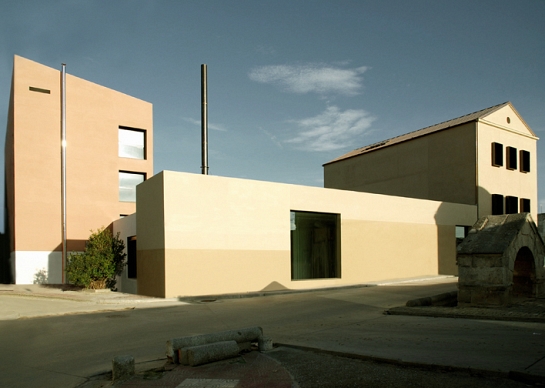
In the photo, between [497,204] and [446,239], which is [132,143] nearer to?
[446,239]

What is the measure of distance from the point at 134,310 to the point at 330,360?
9113 mm

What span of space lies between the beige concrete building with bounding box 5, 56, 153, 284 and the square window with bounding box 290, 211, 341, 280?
44.2 ft

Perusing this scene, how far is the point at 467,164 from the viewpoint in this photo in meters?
28.4

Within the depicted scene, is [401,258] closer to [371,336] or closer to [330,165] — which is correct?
[330,165]

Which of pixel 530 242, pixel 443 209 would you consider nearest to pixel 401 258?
pixel 443 209

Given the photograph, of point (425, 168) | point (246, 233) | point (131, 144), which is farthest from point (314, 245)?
point (131, 144)

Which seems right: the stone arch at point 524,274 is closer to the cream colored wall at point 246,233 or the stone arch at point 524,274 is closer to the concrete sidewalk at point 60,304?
the cream colored wall at point 246,233

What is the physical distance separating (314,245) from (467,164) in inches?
482

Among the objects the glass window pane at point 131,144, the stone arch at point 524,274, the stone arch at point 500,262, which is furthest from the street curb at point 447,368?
the glass window pane at point 131,144

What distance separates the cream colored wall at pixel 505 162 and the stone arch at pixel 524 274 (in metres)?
16.0

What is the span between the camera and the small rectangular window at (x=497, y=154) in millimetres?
29172

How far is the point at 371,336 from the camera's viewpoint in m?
8.52

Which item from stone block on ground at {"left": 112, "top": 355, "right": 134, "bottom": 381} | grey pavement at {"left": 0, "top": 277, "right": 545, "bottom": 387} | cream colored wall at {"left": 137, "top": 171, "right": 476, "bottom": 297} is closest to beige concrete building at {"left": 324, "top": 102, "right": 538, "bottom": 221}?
cream colored wall at {"left": 137, "top": 171, "right": 476, "bottom": 297}

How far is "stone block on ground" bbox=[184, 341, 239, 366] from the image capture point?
6562 millimetres
